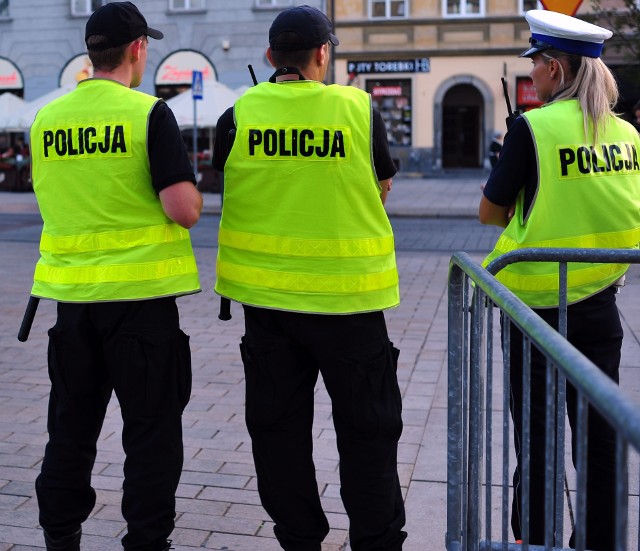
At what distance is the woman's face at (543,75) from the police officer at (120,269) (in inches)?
45.9

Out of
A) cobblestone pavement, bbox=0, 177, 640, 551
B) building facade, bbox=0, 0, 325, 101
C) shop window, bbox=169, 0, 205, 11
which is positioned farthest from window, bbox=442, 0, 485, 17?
cobblestone pavement, bbox=0, 177, 640, 551

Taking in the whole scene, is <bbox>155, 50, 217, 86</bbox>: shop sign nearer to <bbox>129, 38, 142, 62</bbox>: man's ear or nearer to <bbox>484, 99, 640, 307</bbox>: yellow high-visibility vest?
<bbox>129, 38, 142, 62</bbox>: man's ear

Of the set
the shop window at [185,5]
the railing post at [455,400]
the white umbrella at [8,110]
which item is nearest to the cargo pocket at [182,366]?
the railing post at [455,400]

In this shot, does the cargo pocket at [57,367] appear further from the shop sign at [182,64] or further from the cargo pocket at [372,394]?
the shop sign at [182,64]

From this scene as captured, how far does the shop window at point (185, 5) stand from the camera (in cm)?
3066

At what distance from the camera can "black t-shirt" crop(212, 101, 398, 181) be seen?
10.1 ft

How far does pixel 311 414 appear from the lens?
10.5ft

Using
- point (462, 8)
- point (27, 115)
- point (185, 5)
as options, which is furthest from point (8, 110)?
point (462, 8)

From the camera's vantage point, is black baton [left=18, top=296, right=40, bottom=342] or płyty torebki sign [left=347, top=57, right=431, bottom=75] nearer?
black baton [left=18, top=296, right=40, bottom=342]

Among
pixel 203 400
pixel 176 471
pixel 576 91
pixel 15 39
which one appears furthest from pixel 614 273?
pixel 15 39

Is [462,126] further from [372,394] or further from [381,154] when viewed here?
[372,394]

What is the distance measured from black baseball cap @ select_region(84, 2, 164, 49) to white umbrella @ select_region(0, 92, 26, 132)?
2347cm

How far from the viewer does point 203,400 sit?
5590 millimetres

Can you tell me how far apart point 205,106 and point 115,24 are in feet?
68.4
